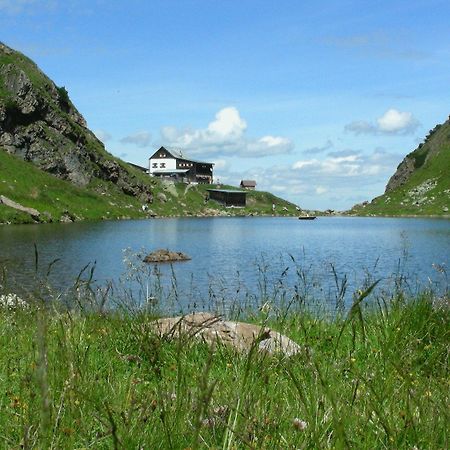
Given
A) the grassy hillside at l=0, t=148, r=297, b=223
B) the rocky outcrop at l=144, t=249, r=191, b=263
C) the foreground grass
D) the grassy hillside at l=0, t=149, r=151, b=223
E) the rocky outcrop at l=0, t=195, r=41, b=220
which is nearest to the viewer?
the foreground grass

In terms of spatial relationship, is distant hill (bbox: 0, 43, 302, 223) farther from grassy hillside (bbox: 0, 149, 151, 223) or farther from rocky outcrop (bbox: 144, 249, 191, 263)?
rocky outcrop (bbox: 144, 249, 191, 263)

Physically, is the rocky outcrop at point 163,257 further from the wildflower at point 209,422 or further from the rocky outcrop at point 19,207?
the rocky outcrop at point 19,207

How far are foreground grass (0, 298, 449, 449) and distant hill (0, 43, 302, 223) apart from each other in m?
105

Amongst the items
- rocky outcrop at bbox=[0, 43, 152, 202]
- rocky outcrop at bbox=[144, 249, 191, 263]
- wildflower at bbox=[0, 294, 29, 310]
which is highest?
rocky outcrop at bbox=[0, 43, 152, 202]

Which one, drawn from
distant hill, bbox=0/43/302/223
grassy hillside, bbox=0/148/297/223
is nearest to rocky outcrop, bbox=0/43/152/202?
distant hill, bbox=0/43/302/223

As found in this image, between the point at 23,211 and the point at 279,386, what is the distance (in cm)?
11127

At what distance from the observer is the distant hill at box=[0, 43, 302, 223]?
123688mm

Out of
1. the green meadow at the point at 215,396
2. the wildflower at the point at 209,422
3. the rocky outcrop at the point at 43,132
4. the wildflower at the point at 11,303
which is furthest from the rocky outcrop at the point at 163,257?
the rocky outcrop at the point at 43,132

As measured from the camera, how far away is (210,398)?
11.8 feet

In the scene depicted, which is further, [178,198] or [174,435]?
[178,198]

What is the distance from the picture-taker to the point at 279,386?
602 centimetres

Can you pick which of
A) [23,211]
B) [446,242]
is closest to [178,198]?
[23,211]

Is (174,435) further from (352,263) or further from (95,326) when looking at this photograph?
(352,263)

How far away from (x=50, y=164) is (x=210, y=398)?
151m
